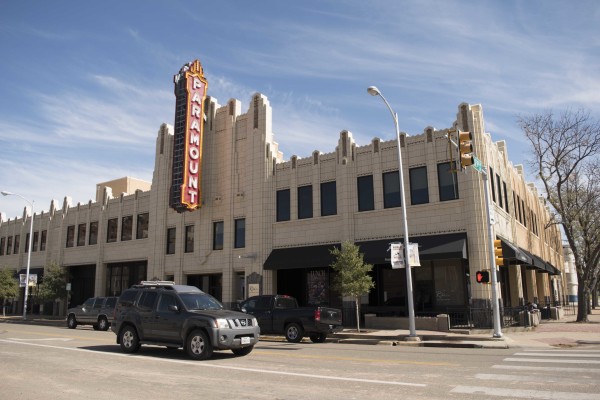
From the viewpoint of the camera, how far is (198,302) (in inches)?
537

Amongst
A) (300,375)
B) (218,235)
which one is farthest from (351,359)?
(218,235)

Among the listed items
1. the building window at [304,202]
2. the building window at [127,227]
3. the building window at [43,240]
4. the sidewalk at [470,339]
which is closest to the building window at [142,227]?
the building window at [127,227]

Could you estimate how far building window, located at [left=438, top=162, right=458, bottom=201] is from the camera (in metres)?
23.3

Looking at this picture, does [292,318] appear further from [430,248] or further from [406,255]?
[430,248]

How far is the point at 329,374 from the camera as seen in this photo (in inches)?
397

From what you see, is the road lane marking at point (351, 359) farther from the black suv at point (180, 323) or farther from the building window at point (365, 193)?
the building window at point (365, 193)

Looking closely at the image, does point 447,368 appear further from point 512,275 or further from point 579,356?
point 512,275

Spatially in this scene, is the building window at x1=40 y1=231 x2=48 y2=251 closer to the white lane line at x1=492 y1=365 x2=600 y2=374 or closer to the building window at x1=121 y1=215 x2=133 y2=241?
the building window at x1=121 y1=215 x2=133 y2=241

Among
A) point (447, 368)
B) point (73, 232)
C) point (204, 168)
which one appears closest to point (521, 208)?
point (204, 168)

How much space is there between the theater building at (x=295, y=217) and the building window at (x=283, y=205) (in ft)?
0.26

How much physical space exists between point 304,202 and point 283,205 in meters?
1.57

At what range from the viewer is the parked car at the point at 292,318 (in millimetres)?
18047

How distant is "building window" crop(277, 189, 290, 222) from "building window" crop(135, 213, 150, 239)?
40.9ft

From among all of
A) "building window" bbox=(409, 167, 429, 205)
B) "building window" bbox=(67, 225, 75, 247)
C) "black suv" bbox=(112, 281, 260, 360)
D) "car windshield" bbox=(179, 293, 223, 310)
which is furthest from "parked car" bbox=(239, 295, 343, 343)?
"building window" bbox=(67, 225, 75, 247)
